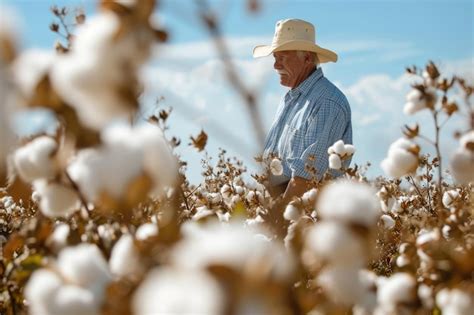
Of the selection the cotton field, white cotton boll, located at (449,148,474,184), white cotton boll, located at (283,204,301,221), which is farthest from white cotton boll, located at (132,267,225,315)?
white cotton boll, located at (283,204,301,221)

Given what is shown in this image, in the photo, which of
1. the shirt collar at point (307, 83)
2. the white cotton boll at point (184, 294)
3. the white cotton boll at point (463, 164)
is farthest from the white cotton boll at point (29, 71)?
the shirt collar at point (307, 83)

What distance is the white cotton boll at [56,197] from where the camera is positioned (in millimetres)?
965

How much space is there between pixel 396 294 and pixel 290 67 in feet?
11.5

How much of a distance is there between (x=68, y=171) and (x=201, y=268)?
0.46 meters

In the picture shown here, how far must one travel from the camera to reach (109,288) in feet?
2.74

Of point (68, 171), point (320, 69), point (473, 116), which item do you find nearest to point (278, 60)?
point (320, 69)

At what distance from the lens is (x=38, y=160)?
0.92 meters

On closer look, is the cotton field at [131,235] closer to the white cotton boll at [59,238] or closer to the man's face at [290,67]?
the white cotton boll at [59,238]

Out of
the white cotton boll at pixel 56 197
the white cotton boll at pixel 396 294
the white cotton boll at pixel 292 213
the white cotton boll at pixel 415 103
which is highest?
the white cotton boll at pixel 415 103

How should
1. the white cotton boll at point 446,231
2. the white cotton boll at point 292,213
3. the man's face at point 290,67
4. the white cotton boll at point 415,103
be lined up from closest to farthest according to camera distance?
the white cotton boll at point 446,231 → the white cotton boll at point 415,103 → the white cotton boll at point 292,213 → the man's face at point 290,67

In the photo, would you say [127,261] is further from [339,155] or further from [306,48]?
[306,48]

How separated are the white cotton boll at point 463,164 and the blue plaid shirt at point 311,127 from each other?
206 cm

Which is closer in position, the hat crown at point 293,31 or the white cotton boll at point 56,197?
the white cotton boll at point 56,197

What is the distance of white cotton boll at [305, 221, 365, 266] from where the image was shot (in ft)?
2.30
